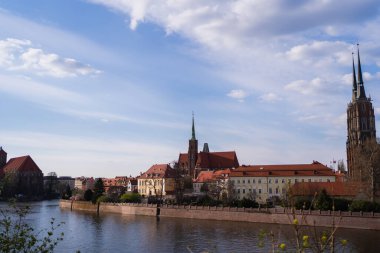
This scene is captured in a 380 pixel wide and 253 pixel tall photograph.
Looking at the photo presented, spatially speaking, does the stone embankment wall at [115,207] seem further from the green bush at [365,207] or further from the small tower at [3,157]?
the small tower at [3,157]

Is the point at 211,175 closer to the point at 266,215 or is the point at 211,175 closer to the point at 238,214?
the point at 238,214

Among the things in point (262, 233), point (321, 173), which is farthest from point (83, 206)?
point (262, 233)

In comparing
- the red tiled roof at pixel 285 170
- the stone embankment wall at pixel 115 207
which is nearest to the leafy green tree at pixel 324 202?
the stone embankment wall at pixel 115 207

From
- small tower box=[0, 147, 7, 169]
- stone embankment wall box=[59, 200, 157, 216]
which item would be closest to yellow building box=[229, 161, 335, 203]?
stone embankment wall box=[59, 200, 157, 216]

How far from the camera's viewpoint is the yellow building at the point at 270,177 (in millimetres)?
97806

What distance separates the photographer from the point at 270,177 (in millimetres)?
100938

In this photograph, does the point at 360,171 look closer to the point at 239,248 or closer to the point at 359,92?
the point at 239,248

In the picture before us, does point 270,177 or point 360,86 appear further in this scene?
point 360,86

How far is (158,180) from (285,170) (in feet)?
129

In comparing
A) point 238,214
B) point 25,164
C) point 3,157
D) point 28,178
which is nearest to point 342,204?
point 238,214

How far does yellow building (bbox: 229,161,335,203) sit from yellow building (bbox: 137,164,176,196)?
2262cm

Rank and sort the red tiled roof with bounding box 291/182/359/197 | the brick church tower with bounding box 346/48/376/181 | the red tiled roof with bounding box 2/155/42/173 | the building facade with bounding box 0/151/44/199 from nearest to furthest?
the red tiled roof with bounding box 291/182/359/197
the brick church tower with bounding box 346/48/376/181
the building facade with bounding box 0/151/44/199
the red tiled roof with bounding box 2/155/42/173

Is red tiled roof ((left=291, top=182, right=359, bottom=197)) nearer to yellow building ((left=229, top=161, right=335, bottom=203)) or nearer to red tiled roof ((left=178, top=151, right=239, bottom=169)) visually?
yellow building ((left=229, top=161, right=335, bottom=203))

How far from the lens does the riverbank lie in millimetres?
55500
